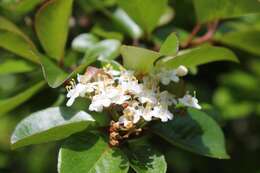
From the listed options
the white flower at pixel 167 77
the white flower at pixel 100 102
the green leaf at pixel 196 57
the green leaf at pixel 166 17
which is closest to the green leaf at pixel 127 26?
the green leaf at pixel 166 17

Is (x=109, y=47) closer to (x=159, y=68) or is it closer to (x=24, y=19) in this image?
(x=159, y=68)

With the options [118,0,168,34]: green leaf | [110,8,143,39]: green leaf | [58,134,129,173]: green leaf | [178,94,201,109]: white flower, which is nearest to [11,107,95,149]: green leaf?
[58,134,129,173]: green leaf

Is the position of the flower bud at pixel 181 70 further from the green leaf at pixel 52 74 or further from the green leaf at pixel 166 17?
the green leaf at pixel 166 17

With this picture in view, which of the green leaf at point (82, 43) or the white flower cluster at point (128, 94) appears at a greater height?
the white flower cluster at point (128, 94)

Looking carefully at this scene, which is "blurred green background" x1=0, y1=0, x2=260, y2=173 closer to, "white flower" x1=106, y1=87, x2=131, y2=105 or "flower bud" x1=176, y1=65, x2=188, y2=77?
"flower bud" x1=176, y1=65, x2=188, y2=77

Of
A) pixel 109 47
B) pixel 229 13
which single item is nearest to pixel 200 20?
pixel 229 13
